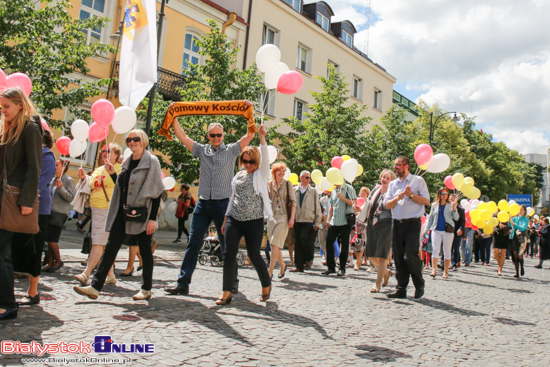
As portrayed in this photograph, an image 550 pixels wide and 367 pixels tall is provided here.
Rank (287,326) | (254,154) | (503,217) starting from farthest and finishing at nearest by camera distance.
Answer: (503,217)
(254,154)
(287,326)

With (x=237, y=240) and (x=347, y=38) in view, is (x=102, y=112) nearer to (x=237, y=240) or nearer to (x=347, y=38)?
(x=237, y=240)

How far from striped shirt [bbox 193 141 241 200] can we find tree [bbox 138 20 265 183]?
926cm

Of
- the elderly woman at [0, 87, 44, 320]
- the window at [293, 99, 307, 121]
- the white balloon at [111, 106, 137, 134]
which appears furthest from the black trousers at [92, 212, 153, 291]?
the window at [293, 99, 307, 121]

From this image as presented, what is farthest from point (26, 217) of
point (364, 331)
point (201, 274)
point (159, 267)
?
point (159, 267)

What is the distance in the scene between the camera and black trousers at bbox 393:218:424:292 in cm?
664

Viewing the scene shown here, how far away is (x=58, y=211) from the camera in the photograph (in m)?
7.19

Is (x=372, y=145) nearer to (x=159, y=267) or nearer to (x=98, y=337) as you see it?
(x=159, y=267)

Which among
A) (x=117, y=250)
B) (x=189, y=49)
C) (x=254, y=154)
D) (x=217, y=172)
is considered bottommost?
(x=117, y=250)

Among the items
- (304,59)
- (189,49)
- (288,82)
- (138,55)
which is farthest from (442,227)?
(304,59)

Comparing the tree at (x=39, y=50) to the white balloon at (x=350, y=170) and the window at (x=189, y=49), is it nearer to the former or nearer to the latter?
the white balloon at (x=350, y=170)

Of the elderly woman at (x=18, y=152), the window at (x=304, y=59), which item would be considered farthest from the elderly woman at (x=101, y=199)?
the window at (x=304, y=59)

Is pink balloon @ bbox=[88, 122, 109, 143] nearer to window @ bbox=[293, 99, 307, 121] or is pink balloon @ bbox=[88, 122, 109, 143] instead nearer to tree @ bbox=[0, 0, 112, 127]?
tree @ bbox=[0, 0, 112, 127]

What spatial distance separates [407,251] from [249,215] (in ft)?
8.56

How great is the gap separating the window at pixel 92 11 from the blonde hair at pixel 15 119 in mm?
15155
